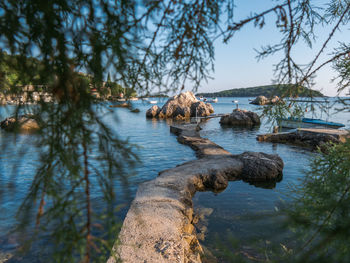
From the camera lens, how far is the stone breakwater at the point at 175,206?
4176mm

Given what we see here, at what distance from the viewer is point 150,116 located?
43.7 meters

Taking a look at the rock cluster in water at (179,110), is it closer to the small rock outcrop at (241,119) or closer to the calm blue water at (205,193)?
the small rock outcrop at (241,119)

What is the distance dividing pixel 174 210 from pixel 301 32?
5167 mm

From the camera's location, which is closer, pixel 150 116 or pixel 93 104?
pixel 93 104

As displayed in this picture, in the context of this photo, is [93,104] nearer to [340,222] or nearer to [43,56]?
[43,56]

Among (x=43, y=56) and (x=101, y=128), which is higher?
(x=43, y=56)

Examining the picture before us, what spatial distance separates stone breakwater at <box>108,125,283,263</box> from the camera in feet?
13.7

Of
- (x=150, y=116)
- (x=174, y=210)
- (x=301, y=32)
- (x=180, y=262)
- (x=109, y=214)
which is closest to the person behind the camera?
(x=109, y=214)

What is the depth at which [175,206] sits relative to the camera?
638 centimetres

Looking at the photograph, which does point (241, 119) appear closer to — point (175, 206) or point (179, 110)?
point (179, 110)

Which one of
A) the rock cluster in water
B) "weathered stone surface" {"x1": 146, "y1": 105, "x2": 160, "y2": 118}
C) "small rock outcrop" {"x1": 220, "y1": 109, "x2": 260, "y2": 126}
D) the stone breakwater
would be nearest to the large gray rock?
the stone breakwater

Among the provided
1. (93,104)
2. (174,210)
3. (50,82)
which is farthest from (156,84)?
(174,210)

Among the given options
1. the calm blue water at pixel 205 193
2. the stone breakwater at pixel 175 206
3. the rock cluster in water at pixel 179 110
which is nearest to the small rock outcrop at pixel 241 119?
the rock cluster in water at pixel 179 110

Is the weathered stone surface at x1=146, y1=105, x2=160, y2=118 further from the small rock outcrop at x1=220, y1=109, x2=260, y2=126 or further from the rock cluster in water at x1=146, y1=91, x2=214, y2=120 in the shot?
the small rock outcrop at x1=220, y1=109, x2=260, y2=126
